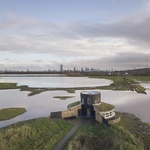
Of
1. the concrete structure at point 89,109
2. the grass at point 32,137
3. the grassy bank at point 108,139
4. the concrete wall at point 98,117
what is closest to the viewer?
the grassy bank at point 108,139

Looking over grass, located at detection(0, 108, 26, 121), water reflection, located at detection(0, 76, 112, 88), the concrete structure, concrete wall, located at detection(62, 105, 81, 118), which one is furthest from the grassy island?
water reflection, located at detection(0, 76, 112, 88)

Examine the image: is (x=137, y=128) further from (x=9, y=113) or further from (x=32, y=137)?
(x=9, y=113)

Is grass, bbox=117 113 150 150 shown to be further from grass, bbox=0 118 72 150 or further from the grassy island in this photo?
grass, bbox=0 118 72 150

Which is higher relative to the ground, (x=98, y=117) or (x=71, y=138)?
(x=98, y=117)

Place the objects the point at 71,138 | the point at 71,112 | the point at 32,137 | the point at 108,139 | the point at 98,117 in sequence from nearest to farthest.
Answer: the point at 108,139 < the point at 32,137 < the point at 71,138 < the point at 98,117 < the point at 71,112

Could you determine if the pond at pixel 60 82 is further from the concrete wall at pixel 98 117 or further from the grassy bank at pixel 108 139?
the grassy bank at pixel 108 139

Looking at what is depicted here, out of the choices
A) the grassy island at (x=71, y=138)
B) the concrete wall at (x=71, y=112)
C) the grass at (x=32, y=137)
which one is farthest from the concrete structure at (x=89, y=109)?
the grass at (x=32, y=137)

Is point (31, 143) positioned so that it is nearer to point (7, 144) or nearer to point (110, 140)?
point (7, 144)

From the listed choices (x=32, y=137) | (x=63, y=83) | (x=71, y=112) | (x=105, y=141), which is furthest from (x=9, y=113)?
(x=63, y=83)
